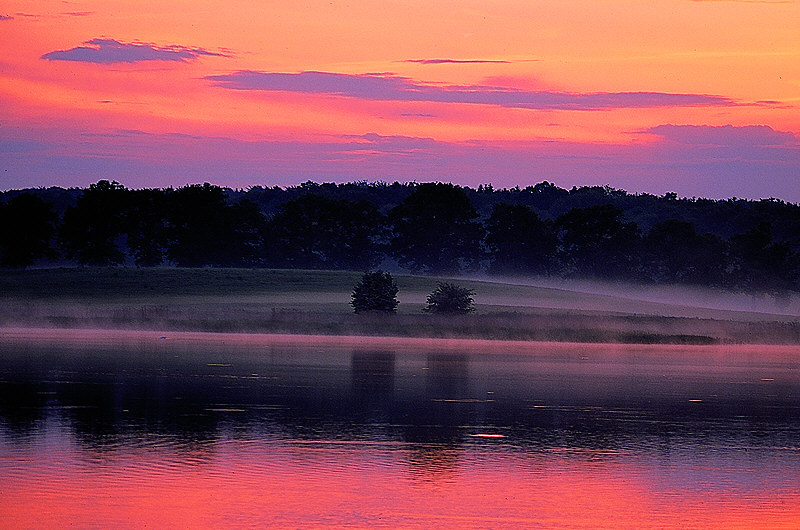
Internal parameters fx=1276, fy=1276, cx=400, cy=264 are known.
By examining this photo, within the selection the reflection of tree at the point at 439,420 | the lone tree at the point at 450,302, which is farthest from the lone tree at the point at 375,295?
the reflection of tree at the point at 439,420

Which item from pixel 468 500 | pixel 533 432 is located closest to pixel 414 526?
pixel 468 500

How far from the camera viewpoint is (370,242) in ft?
495

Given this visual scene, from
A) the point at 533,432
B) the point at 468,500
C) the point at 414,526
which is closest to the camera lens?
the point at 414,526

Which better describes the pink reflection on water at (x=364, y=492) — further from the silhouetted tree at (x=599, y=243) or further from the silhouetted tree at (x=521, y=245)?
the silhouetted tree at (x=521, y=245)

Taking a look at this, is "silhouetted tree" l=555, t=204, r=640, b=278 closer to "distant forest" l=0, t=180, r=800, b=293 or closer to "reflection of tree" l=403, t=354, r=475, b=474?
"distant forest" l=0, t=180, r=800, b=293

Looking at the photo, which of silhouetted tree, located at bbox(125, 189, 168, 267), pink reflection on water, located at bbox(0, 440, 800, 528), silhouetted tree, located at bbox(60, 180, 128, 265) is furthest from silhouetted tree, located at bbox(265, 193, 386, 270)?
pink reflection on water, located at bbox(0, 440, 800, 528)

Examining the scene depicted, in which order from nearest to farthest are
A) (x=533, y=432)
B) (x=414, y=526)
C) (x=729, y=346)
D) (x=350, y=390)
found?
1. (x=414, y=526)
2. (x=533, y=432)
3. (x=350, y=390)
4. (x=729, y=346)

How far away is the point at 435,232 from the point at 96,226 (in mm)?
39181

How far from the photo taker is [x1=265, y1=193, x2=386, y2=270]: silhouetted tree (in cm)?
14688

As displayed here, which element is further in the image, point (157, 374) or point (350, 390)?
point (157, 374)

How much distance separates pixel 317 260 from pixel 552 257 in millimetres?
27286

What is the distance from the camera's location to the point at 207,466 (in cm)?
2009

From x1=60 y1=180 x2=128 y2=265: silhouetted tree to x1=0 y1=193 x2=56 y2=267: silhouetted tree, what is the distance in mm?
2190

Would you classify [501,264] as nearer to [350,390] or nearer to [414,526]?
[350,390]
